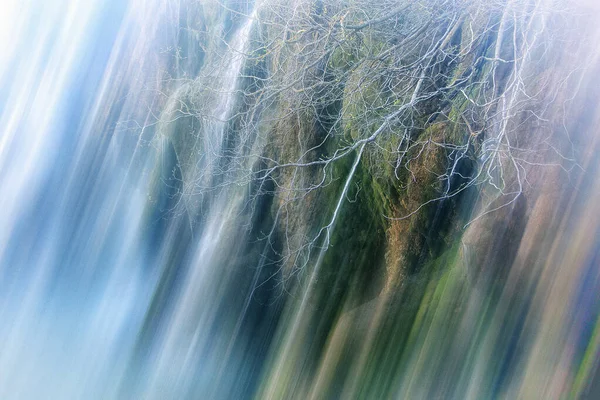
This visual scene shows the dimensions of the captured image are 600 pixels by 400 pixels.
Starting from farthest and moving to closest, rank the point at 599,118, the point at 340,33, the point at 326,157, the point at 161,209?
the point at 161,209, the point at 326,157, the point at 340,33, the point at 599,118

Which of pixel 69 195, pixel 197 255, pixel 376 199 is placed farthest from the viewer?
pixel 69 195

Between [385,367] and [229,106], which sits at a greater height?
[229,106]

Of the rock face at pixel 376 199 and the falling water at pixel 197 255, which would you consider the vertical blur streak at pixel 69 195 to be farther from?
the rock face at pixel 376 199

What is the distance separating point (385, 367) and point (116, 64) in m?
2.93

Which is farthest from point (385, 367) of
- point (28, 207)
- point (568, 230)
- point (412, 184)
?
point (28, 207)

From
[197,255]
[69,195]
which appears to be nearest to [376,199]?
[197,255]

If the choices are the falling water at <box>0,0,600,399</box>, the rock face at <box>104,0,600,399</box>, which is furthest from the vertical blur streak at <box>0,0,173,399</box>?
the rock face at <box>104,0,600,399</box>

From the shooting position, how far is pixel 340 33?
311 cm

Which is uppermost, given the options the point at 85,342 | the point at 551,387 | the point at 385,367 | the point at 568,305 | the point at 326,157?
the point at 326,157

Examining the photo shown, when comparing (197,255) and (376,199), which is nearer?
(376,199)

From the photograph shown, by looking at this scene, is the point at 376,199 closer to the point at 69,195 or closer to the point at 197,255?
the point at 197,255

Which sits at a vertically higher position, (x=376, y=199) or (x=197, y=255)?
(x=376, y=199)

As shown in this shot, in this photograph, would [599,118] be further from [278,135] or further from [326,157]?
[278,135]

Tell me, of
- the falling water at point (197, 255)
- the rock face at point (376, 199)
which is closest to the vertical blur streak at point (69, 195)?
the falling water at point (197, 255)
